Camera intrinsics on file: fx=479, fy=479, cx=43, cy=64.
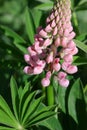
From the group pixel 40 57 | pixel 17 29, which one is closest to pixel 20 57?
pixel 40 57

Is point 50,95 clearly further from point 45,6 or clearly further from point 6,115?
point 45,6

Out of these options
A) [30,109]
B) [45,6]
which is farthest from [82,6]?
[30,109]

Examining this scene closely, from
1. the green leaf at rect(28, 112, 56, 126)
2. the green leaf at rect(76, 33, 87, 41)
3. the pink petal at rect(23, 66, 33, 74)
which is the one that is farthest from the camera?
the green leaf at rect(76, 33, 87, 41)

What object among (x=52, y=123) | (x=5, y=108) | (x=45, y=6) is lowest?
(x=52, y=123)

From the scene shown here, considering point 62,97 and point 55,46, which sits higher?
point 55,46

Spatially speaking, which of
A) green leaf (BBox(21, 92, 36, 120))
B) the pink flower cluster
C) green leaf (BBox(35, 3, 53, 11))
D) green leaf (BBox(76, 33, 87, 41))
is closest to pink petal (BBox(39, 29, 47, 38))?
the pink flower cluster

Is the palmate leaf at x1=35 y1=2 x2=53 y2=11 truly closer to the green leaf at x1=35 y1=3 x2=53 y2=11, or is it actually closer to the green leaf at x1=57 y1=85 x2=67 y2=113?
the green leaf at x1=35 y1=3 x2=53 y2=11
